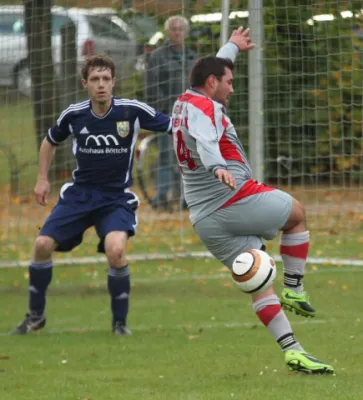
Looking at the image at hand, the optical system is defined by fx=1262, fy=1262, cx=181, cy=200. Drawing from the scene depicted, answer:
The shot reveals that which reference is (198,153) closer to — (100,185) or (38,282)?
(100,185)

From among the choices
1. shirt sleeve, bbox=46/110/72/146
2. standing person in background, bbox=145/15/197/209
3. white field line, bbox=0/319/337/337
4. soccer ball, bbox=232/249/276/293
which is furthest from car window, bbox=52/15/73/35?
soccer ball, bbox=232/249/276/293

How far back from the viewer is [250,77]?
12.0 metres

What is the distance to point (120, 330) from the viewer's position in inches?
349

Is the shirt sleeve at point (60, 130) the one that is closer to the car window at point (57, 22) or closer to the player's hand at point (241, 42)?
the player's hand at point (241, 42)

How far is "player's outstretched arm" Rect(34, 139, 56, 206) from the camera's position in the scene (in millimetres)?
8875

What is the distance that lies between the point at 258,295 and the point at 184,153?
91cm

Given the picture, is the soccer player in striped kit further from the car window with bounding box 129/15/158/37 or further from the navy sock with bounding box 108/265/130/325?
the car window with bounding box 129/15/158/37

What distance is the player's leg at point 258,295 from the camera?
696cm

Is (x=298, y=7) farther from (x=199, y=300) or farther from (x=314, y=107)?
(x=199, y=300)

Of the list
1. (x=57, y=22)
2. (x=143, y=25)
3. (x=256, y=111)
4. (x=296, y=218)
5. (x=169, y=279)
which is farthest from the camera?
(x=143, y=25)

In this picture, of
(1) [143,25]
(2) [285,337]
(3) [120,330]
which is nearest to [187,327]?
(3) [120,330]

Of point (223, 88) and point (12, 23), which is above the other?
point (12, 23)

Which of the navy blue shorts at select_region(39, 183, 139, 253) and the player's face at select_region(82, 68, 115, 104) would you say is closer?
the player's face at select_region(82, 68, 115, 104)

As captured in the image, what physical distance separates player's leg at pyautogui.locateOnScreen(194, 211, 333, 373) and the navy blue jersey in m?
1.77
